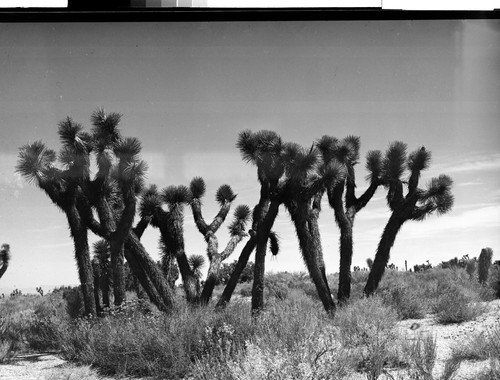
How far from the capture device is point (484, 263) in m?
9.54

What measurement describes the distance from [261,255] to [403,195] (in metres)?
2.51

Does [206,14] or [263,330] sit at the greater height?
[206,14]

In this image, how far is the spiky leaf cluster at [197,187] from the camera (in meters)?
9.89

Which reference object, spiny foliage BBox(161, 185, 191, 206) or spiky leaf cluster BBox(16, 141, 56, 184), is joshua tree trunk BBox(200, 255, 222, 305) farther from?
spiky leaf cluster BBox(16, 141, 56, 184)

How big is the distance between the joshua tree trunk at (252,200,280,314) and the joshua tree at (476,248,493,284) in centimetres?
317

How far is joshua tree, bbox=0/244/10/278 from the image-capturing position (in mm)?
8953

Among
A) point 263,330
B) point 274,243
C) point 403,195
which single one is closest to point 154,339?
point 263,330

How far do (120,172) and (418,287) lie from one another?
5331mm

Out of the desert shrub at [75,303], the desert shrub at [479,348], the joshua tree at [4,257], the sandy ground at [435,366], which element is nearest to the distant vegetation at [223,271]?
the desert shrub at [75,303]

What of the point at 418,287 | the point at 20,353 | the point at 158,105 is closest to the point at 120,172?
the point at 158,105

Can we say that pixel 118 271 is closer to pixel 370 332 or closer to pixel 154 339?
pixel 154 339

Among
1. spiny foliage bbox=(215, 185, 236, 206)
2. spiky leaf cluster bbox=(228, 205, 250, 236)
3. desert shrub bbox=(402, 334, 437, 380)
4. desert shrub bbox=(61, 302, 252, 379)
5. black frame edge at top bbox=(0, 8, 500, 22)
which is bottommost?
desert shrub bbox=(402, 334, 437, 380)

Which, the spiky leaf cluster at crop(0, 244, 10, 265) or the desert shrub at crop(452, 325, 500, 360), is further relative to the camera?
the spiky leaf cluster at crop(0, 244, 10, 265)

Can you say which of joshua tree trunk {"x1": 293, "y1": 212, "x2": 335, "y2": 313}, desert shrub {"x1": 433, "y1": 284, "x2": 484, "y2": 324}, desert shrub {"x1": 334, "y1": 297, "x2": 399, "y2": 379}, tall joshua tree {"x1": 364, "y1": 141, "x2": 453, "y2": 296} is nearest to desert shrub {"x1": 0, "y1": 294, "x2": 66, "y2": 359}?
joshua tree trunk {"x1": 293, "y1": 212, "x2": 335, "y2": 313}
